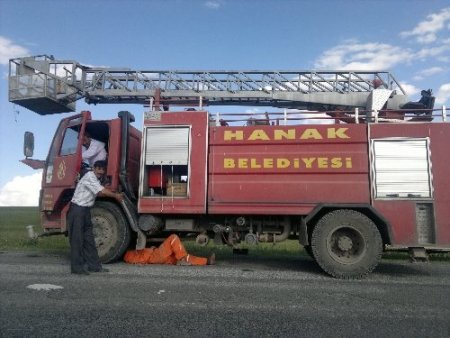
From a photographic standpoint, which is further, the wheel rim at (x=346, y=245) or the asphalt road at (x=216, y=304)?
the wheel rim at (x=346, y=245)

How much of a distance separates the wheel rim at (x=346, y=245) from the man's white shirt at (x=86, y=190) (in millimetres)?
3892

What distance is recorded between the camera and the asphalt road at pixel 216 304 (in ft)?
11.7

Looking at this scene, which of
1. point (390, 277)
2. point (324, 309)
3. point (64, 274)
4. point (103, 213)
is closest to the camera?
point (324, 309)

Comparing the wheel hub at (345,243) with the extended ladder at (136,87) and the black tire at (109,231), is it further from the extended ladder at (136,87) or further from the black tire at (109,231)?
the extended ladder at (136,87)

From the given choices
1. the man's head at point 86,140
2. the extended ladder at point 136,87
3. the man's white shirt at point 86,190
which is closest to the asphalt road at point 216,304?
the man's white shirt at point 86,190

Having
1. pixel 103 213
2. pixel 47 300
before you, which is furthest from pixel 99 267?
pixel 47 300

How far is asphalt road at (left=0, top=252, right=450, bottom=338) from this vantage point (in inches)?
141

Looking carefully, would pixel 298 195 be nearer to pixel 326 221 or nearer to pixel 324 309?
pixel 326 221

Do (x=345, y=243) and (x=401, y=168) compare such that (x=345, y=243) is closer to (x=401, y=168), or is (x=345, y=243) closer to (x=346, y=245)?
(x=346, y=245)

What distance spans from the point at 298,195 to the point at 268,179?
57 centimetres

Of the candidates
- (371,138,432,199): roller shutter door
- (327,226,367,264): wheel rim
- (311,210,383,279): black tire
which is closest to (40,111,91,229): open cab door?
(311,210,383,279): black tire

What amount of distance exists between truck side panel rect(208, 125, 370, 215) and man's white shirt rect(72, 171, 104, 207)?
1.94 metres

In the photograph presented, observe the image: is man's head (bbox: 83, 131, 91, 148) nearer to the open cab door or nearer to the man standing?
the open cab door

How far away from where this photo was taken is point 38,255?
Answer: 8914 mm
